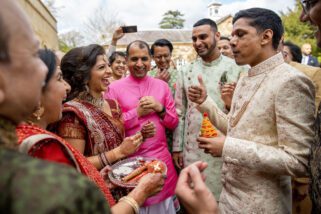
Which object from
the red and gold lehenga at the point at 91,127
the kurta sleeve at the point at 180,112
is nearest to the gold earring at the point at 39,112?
the red and gold lehenga at the point at 91,127

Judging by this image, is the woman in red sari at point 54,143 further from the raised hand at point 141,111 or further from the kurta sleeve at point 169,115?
the kurta sleeve at point 169,115

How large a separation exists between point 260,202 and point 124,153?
1.05 metres

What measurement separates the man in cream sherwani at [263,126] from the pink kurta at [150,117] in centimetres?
123

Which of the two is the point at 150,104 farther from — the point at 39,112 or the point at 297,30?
the point at 297,30

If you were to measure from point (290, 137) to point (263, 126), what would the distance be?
208 mm

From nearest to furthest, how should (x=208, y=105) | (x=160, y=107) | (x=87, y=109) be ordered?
(x=87, y=109) < (x=208, y=105) < (x=160, y=107)

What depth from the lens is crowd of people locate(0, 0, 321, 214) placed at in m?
0.61

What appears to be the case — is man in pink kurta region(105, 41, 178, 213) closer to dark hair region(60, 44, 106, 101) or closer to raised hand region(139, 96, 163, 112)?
raised hand region(139, 96, 163, 112)

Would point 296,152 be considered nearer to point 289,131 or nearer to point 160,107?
point 289,131

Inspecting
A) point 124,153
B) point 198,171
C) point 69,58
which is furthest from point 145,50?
point 198,171

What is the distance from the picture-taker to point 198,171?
3.80ft

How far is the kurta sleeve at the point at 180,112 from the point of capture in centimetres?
365

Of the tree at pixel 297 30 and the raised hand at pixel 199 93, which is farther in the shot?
the tree at pixel 297 30

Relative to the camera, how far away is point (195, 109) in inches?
133
